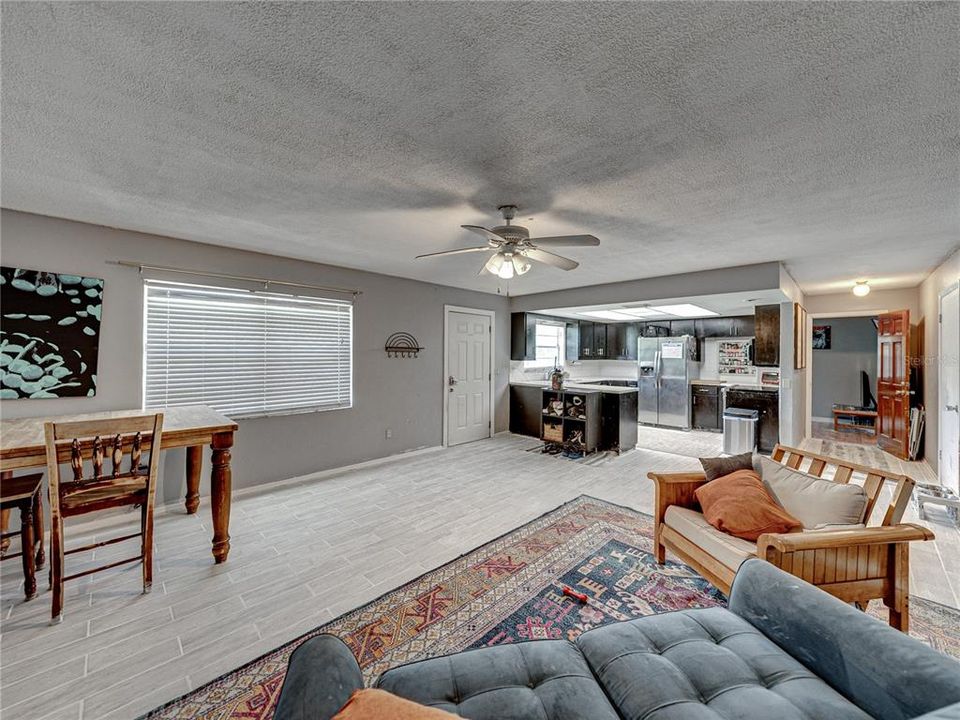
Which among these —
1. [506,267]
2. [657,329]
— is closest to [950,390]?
[657,329]

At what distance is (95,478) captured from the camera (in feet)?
7.14

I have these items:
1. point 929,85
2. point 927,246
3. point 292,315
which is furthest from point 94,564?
point 927,246

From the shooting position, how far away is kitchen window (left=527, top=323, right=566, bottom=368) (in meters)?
7.23

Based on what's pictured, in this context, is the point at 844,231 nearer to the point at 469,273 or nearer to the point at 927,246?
the point at 927,246

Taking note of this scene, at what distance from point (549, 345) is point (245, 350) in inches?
202

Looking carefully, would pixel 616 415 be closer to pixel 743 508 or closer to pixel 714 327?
pixel 714 327

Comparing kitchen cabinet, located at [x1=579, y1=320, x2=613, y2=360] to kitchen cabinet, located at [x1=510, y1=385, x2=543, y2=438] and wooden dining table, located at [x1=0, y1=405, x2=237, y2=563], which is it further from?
wooden dining table, located at [x1=0, y1=405, x2=237, y2=563]

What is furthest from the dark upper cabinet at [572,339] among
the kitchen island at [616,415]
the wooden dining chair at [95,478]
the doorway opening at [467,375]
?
the wooden dining chair at [95,478]

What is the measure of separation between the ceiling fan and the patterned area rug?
1.99 meters

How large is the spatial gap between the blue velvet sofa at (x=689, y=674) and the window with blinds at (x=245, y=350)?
10.8 ft

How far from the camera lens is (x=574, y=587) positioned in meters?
2.29

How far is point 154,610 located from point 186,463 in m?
1.62

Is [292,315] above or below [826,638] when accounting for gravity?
above

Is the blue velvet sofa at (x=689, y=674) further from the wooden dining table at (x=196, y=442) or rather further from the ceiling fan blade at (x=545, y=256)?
the ceiling fan blade at (x=545, y=256)
